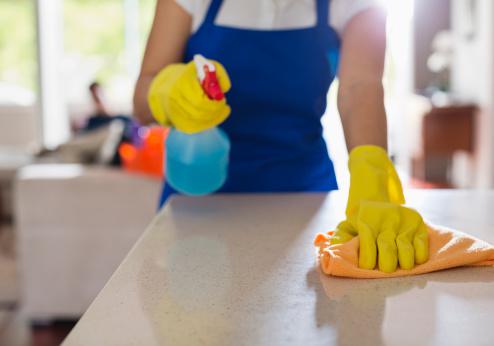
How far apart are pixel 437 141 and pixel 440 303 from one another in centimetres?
478

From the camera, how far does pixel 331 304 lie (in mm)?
631

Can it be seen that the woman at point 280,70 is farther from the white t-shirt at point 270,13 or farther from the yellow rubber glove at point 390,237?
the yellow rubber glove at point 390,237

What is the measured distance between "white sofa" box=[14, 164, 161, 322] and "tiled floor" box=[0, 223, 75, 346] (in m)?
0.06

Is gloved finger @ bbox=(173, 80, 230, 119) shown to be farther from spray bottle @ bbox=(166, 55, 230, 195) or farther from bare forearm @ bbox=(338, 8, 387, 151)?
bare forearm @ bbox=(338, 8, 387, 151)

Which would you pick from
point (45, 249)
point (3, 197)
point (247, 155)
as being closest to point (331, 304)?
point (247, 155)

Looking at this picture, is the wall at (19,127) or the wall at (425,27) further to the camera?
the wall at (19,127)

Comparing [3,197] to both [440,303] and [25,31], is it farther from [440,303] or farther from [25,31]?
[25,31]

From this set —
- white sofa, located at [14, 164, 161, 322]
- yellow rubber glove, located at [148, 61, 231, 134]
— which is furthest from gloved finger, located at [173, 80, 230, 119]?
white sofa, located at [14, 164, 161, 322]

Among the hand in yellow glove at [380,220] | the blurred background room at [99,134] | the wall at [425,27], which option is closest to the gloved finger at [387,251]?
the hand in yellow glove at [380,220]

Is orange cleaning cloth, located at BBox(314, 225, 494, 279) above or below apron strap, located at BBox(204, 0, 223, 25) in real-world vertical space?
below

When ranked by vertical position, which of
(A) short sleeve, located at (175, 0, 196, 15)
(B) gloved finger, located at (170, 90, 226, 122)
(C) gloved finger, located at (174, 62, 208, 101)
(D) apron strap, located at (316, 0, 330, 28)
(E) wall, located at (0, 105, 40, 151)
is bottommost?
(E) wall, located at (0, 105, 40, 151)

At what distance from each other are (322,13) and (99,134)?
2126 millimetres

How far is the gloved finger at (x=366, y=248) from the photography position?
2.39ft

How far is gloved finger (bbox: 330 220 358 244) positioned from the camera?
0.80 meters
